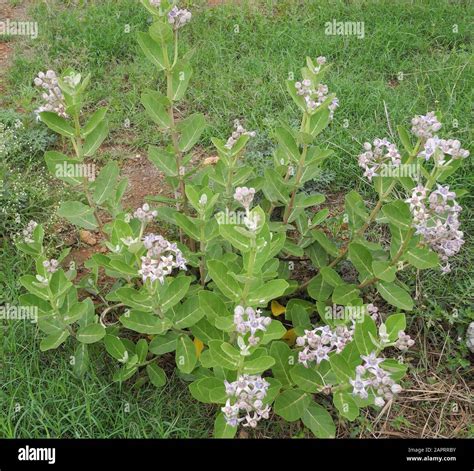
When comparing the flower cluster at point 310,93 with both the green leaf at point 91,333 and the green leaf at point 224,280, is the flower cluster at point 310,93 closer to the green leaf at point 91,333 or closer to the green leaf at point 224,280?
the green leaf at point 224,280

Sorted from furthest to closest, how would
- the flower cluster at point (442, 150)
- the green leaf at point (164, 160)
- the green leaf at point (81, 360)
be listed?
the green leaf at point (164, 160), the green leaf at point (81, 360), the flower cluster at point (442, 150)

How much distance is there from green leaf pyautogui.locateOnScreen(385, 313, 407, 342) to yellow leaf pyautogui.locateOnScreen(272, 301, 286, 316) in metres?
0.94

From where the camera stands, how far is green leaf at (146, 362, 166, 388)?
3.18 metres

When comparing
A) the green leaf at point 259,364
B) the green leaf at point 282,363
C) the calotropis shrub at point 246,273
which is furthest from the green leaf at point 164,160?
the green leaf at point 259,364

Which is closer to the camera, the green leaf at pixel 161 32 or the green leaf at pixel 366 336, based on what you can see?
the green leaf at pixel 366 336

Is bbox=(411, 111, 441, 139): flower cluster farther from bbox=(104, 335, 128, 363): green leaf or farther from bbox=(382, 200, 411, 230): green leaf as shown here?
bbox=(104, 335, 128, 363): green leaf

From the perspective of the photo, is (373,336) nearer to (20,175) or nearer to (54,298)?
(54,298)

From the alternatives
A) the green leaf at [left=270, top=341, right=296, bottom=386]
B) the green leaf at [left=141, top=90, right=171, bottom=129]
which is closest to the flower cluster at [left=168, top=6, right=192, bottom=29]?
the green leaf at [left=141, top=90, right=171, bottom=129]

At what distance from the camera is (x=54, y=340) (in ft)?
10.1

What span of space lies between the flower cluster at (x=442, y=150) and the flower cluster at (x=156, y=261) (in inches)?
48.7

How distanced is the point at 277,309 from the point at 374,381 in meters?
1.06

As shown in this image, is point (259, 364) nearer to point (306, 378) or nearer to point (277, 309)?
point (306, 378)

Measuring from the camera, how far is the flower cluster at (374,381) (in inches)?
99.3

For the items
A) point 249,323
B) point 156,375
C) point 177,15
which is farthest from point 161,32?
point 156,375
